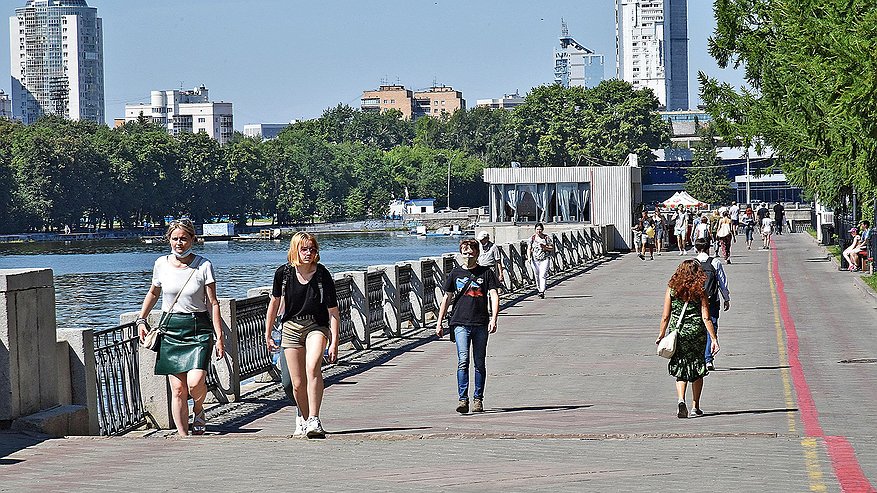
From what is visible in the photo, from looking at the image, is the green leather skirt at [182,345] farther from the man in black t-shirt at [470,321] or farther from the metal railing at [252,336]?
the metal railing at [252,336]

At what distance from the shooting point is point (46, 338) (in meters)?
11.2

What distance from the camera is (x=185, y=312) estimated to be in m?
11.0

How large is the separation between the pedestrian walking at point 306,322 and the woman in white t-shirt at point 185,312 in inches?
20.4

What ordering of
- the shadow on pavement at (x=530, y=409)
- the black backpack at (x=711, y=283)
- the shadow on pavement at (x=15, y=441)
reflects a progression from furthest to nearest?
the black backpack at (x=711, y=283) < the shadow on pavement at (x=530, y=409) < the shadow on pavement at (x=15, y=441)

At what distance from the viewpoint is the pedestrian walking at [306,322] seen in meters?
11.0

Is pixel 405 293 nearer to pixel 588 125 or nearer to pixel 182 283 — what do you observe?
pixel 182 283

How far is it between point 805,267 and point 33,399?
1315 inches

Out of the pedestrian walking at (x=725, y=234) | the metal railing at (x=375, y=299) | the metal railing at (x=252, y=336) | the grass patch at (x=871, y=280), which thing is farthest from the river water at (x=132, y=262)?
the grass patch at (x=871, y=280)

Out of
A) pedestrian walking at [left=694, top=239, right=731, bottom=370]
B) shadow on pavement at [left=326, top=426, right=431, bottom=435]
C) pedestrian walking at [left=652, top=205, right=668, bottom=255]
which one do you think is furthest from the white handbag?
pedestrian walking at [left=652, top=205, right=668, bottom=255]

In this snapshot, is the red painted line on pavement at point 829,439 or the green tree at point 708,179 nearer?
the red painted line on pavement at point 829,439

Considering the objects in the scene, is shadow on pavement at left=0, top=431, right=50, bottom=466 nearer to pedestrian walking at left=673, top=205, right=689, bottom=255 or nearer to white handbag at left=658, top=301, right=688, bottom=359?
Answer: white handbag at left=658, top=301, right=688, bottom=359

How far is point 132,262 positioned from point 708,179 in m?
86.7

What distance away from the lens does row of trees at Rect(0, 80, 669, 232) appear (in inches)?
5738

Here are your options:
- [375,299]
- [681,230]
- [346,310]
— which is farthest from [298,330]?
[681,230]
